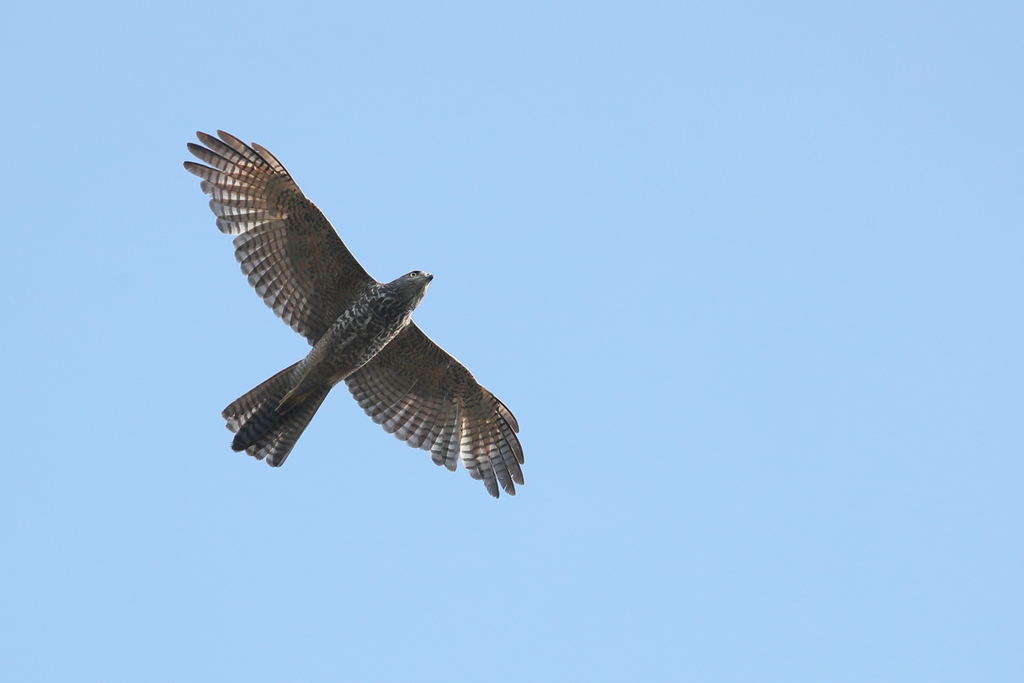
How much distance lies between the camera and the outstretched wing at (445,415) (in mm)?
18062

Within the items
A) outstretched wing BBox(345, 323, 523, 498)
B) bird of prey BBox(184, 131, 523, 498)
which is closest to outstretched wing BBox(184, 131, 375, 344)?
bird of prey BBox(184, 131, 523, 498)

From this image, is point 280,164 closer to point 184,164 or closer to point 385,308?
point 184,164

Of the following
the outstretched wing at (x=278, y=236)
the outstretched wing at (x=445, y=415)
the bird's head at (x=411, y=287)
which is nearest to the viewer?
the outstretched wing at (x=278, y=236)

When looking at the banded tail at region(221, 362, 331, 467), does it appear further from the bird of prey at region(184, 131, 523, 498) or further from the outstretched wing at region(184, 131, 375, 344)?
the outstretched wing at region(184, 131, 375, 344)

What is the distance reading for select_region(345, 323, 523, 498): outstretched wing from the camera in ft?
59.3

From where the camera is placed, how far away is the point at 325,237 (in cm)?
1642

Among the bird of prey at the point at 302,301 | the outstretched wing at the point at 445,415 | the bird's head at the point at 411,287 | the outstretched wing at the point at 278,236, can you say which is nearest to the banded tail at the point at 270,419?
the bird of prey at the point at 302,301

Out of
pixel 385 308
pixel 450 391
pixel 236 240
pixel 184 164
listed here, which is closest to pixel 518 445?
pixel 450 391

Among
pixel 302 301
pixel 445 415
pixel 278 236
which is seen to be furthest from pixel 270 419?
pixel 445 415

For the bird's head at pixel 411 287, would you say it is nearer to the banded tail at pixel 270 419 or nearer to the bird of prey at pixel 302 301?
the bird of prey at pixel 302 301

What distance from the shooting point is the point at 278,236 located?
1647cm

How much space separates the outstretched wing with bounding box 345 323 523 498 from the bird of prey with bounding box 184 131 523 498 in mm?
35

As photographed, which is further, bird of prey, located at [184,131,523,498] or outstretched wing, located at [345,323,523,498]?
outstretched wing, located at [345,323,523,498]

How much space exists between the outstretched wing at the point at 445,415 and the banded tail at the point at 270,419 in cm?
134
